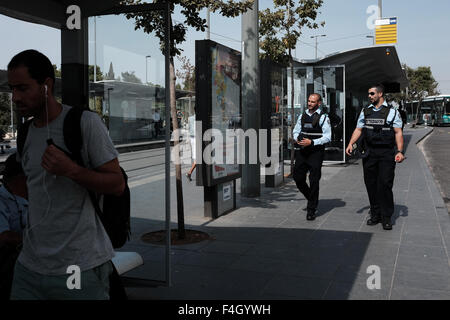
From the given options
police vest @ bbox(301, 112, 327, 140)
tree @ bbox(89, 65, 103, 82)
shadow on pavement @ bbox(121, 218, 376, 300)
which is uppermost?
tree @ bbox(89, 65, 103, 82)

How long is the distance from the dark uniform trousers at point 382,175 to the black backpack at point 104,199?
4.71 meters

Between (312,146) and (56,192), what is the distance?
5134 millimetres

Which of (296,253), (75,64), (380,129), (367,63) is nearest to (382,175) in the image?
(380,129)

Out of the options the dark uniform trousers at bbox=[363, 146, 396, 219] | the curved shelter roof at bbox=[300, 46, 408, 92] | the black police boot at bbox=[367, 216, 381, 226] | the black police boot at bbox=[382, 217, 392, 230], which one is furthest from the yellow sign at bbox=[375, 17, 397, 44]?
the black police boot at bbox=[382, 217, 392, 230]

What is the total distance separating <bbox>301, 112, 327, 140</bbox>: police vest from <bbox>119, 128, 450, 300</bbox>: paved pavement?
4.01 ft

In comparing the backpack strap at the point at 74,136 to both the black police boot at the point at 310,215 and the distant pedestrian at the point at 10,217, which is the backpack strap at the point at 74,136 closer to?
the distant pedestrian at the point at 10,217

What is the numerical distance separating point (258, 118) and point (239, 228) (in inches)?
116

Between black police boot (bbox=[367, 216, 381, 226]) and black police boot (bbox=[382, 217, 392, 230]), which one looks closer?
black police boot (bbox=[382, 217, 392, 230])

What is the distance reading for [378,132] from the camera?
6301mm

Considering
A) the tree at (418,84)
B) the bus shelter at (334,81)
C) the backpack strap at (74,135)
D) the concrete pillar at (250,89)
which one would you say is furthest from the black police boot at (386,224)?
the tree at (418,84)

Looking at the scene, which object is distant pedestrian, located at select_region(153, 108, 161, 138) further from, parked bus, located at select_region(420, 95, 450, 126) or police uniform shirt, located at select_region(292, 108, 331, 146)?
parked bus, located at select_region(420, 95, 450, 126)

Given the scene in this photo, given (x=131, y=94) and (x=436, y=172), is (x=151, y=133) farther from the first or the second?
(x=436, y=172)

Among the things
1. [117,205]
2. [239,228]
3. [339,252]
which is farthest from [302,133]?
[117,205]

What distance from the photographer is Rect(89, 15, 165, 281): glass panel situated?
4.12 metres
